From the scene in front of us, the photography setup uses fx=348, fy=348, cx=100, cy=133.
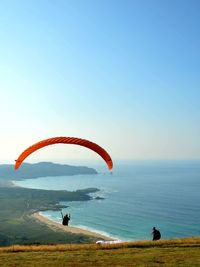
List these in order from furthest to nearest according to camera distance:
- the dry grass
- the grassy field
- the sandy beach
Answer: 1. the sandy beach
2. the dry grass
3. the grassy field

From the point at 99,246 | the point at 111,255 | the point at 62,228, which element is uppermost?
the point at 111,255

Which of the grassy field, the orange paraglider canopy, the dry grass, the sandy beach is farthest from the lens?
the sandy beach

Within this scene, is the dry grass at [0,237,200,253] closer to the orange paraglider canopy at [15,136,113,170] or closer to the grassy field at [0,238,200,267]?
the grassy field at [0,238,200,267]

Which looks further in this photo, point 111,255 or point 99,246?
point 99,246

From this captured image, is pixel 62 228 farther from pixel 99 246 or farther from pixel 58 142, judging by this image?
pixel 58 142

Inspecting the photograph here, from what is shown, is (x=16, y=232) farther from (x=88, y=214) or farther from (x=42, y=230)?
(x=88, y=214)

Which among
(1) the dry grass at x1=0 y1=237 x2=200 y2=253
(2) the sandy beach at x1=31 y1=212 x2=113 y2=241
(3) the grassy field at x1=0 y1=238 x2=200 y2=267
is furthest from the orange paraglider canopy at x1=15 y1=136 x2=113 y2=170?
(2) the sandy beach at x1=31 y1=212 x2=113 y2=241

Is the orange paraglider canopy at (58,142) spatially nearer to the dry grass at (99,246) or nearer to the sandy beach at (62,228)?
the dry grass at (99,246)

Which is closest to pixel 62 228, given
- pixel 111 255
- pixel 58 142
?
pixel 58 142

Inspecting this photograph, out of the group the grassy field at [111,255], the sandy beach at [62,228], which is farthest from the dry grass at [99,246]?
the sandy beach at [62,228]
